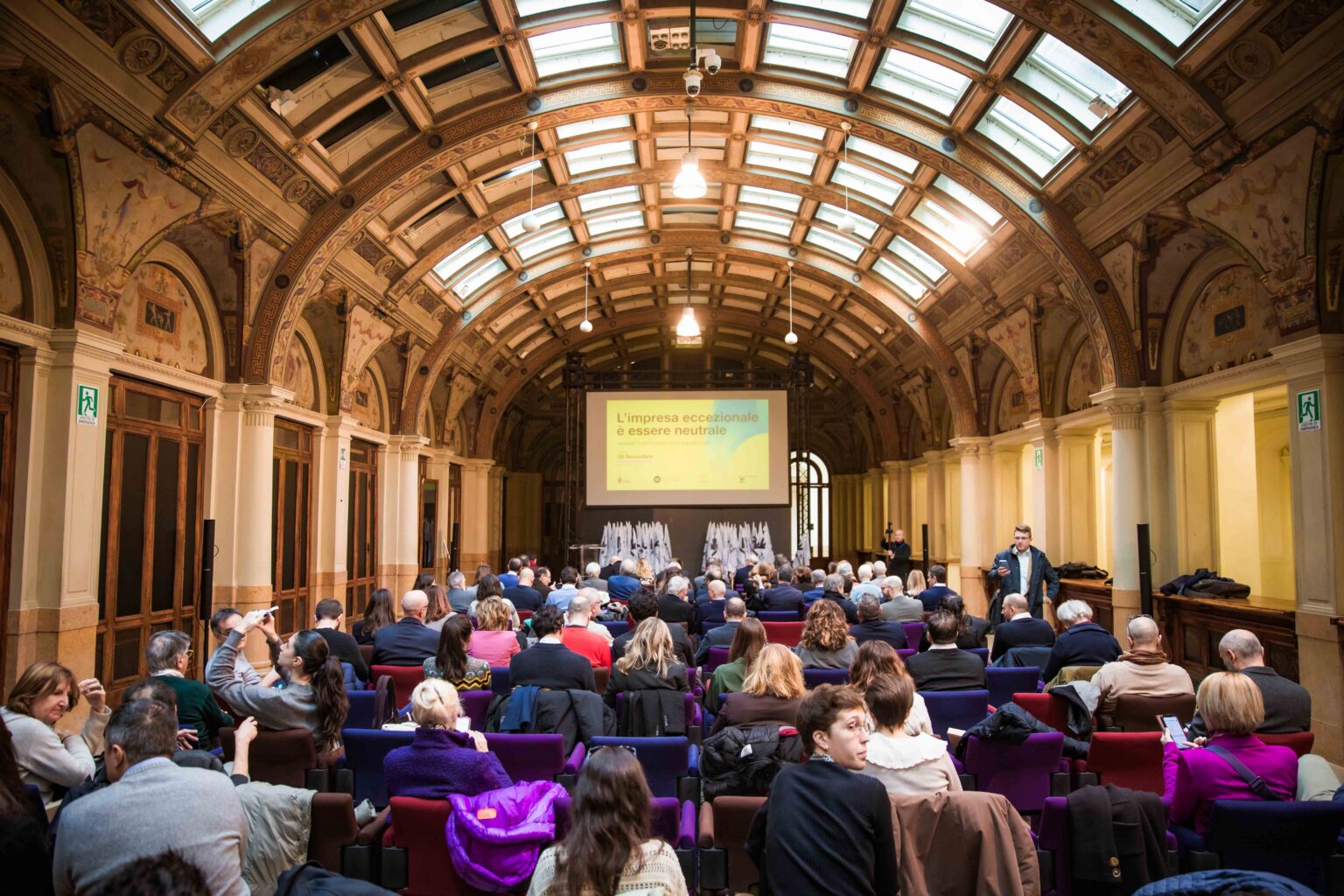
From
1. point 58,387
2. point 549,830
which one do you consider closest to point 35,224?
point 58,387

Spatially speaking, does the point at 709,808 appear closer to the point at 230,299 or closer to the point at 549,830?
the point at 549,830

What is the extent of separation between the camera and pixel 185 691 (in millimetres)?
4215

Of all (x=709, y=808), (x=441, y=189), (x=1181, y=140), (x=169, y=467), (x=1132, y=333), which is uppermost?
(x=441, y=189)

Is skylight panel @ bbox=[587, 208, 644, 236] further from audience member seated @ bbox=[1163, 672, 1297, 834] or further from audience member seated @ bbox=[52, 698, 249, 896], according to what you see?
audience member seated @ bbox=[52, 698, 249, 896]

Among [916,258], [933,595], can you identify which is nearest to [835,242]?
[916,258]

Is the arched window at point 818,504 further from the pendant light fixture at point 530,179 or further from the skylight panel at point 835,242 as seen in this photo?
the pendant light fixture at point 530,179

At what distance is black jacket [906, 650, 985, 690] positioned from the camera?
4.98m

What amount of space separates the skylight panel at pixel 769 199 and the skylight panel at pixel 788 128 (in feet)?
7.66

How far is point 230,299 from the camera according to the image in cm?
1024

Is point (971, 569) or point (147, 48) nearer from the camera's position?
point (147, 48)

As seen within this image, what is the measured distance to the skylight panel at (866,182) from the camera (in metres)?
13.0

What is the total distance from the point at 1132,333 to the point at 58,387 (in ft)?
34.8

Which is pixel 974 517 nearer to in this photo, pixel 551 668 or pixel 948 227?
pixel 948 227

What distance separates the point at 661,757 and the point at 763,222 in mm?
13400
